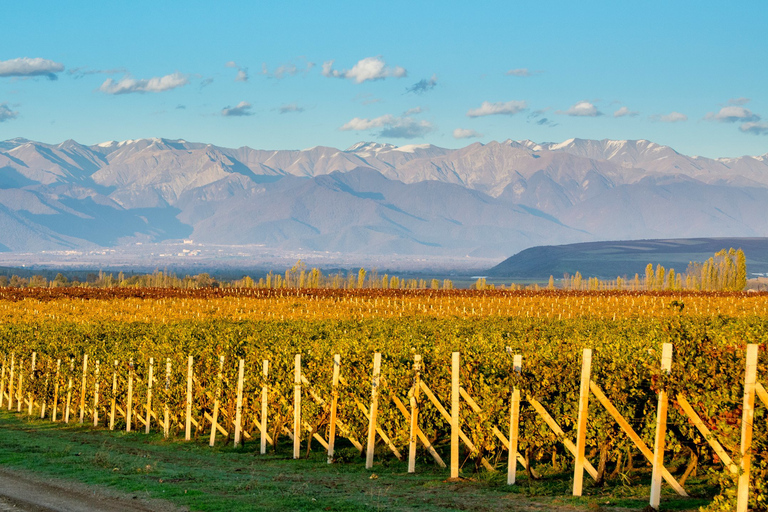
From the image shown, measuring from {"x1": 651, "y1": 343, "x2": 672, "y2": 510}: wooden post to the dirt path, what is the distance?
644 centimetres

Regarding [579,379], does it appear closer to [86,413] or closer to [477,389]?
[477,389]

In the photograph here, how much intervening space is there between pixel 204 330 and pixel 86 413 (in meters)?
4.44

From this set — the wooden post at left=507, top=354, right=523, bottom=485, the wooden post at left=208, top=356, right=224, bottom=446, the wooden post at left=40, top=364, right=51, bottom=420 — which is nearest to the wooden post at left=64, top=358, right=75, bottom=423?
the wooden post at left=40, top=364, right=51, bottom=420

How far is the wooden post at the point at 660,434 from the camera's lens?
11.6 m

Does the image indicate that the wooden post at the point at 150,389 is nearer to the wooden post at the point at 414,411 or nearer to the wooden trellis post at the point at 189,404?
the wooden trellis post at the point at 189,404

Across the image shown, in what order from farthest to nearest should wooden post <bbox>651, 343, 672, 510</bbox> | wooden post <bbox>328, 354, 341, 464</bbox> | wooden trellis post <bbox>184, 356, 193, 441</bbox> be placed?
1. wooden trellis post <bbox>184, 356, 193, 441</bbox>
2. wooden post <bbox>328, 354, 341, 464</bbox>
3. wooden post <bbox>651, 343, 672, 510</bbox>

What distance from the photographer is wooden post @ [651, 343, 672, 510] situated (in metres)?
11.6

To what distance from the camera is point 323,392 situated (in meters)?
16.6

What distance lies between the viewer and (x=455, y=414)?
564 inches

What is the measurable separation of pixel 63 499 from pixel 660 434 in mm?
8599

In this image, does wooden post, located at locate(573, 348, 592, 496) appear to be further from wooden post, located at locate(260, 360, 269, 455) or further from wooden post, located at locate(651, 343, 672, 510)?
wooden post, located at locate(260, 360, 269, 455)

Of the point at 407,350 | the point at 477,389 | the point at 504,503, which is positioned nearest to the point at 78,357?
the point at 407,350

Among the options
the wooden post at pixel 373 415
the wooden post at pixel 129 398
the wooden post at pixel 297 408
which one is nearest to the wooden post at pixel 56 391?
the wooden post at pixel 129 398

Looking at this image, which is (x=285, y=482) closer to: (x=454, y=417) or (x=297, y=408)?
(x=297, y=408)
